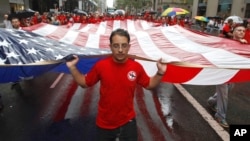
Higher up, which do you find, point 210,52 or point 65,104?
point 210,52

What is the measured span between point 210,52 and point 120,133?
249cm

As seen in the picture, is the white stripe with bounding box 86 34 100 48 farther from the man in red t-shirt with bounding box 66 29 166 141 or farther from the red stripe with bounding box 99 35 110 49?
the man in red t-shirt with bounding box 66 29 166 141

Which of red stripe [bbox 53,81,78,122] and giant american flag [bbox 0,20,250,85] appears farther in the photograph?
red stripe [bbox 53,81,78,122]

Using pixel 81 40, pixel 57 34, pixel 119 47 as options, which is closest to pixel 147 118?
pixel 81 40

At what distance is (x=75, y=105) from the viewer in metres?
5.98

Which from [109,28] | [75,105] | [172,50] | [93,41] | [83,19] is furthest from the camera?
[83,19]

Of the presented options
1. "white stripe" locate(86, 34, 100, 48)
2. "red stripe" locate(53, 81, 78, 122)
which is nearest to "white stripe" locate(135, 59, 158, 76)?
"white stripe" locate(86, 34, 100, 48)

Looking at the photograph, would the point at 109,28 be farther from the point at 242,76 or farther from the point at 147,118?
the point at 242,76

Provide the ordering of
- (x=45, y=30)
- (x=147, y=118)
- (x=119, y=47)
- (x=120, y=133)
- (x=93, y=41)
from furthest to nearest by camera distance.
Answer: (x=45, y=30) < (x=93, y=41) < (x=147, y=118) < (x=120, y=133) < (x=119, y=47)

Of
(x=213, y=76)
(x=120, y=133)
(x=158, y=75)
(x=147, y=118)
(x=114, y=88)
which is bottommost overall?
(x=147, y=118)

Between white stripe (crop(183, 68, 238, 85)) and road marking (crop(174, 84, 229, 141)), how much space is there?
3.83 ft

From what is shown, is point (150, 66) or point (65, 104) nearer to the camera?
point (150, 66)

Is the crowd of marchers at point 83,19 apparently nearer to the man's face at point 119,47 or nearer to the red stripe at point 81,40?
the red stripe at point 81,40

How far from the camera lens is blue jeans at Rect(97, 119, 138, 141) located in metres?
2.68
